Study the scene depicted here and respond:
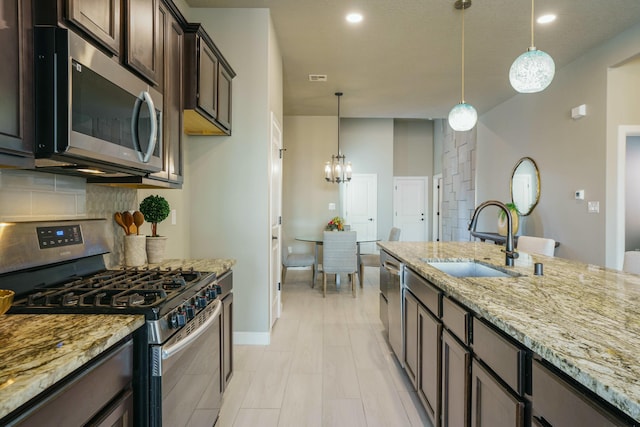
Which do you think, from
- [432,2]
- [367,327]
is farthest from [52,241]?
[432,2]

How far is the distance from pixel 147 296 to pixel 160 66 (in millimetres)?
1218

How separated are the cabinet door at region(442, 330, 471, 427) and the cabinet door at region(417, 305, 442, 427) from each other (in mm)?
71

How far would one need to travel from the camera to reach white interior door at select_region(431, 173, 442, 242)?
817 cm

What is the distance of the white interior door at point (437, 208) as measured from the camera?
26.8ft

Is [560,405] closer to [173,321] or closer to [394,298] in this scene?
[173,321]

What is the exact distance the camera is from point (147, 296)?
4.18ft

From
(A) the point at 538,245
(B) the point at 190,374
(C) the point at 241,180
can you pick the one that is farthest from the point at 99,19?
(A) the point at 538,245

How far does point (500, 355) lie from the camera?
3.52 ft

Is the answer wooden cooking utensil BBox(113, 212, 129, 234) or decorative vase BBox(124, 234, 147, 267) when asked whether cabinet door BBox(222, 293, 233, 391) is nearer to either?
decorative vase BBox(124, 234, 147, 267)

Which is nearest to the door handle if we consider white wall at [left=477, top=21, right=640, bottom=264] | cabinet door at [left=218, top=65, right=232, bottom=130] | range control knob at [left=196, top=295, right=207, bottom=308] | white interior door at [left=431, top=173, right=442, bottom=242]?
range control knob at [left=196, top=295, right=207, bottom=308]

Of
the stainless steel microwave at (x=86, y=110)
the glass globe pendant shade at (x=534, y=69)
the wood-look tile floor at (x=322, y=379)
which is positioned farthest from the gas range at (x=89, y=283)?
the glass globe pendant shade at (x=534, y=69)

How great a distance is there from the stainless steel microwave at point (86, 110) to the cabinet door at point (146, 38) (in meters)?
0.10

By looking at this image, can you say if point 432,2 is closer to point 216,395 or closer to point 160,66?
point 160,66

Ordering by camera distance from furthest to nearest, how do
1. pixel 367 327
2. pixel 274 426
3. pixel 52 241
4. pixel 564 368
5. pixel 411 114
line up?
pixel 411 114, pixel 367 327, pixel 274 426, pixel 52 241, pixel 564 368
